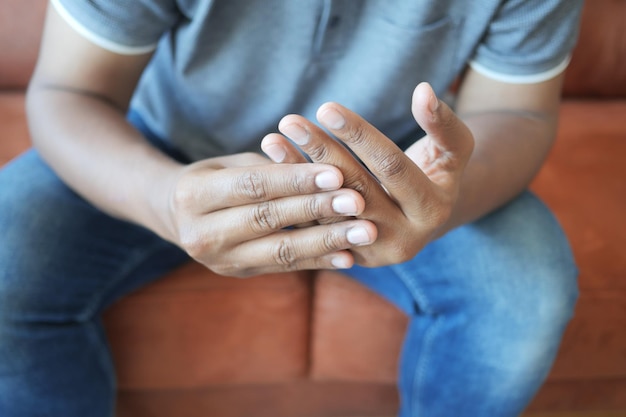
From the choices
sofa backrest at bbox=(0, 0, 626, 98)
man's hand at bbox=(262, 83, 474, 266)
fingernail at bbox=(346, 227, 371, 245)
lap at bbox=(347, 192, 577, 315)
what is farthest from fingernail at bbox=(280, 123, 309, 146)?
sofa backrest at bbox=(0, 0, 626, 98)

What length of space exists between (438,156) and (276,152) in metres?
0.16

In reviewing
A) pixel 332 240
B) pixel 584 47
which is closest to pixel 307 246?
pixel 332 240

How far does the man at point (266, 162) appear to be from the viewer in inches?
24.2

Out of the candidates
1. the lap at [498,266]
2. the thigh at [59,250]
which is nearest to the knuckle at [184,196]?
the thigh at [59,250]

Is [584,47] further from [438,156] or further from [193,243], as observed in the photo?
[193,243]

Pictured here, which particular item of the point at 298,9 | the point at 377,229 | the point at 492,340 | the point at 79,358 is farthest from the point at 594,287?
the point at 79,358

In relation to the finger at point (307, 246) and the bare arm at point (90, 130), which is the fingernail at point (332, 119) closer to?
the finger at point (307, 246)

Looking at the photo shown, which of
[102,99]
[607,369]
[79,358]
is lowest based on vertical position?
[607,369]

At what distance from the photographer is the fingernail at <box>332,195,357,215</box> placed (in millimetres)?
484

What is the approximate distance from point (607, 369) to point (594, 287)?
0.16 metres

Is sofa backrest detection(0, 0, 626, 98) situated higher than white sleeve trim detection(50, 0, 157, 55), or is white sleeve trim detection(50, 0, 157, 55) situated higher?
white sleeve trim detection(50, 0, 157, 55)

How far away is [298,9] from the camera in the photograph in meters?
0.65

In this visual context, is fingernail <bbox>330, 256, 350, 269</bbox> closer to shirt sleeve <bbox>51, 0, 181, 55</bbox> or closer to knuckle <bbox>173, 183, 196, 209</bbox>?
knuckle <bbox>173, 183, 196, 209</bbox>

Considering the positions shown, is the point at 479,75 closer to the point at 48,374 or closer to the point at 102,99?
the point at 102,99
